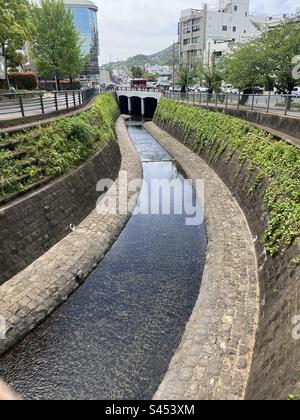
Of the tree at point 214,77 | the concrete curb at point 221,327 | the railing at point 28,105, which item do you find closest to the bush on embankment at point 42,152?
the railing at point 28,105

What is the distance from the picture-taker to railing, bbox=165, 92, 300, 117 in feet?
54.1

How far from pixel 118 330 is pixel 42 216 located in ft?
15.0

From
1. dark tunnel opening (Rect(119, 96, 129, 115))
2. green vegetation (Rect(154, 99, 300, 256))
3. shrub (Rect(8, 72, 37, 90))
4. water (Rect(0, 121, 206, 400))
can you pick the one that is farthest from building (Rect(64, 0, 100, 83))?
water (Rect(0, 121, 206, 400))

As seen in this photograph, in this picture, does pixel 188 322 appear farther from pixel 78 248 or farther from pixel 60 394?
pixel 78 248

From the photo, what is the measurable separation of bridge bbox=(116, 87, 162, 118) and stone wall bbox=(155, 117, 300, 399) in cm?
4496

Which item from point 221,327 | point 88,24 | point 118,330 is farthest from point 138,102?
point 88,24

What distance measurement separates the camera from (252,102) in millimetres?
20500

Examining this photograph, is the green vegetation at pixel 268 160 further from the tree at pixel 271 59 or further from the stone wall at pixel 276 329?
the tree at pixel 271 59

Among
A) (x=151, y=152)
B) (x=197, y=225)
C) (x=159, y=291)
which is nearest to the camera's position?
(x=159, y=291)

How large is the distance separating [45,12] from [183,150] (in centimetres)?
2617

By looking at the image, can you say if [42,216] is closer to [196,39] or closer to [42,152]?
[42,152]

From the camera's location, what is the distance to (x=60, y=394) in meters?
6.02

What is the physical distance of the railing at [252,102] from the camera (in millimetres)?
16500

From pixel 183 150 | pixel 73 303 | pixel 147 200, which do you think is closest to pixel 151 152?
pixel 183 150
